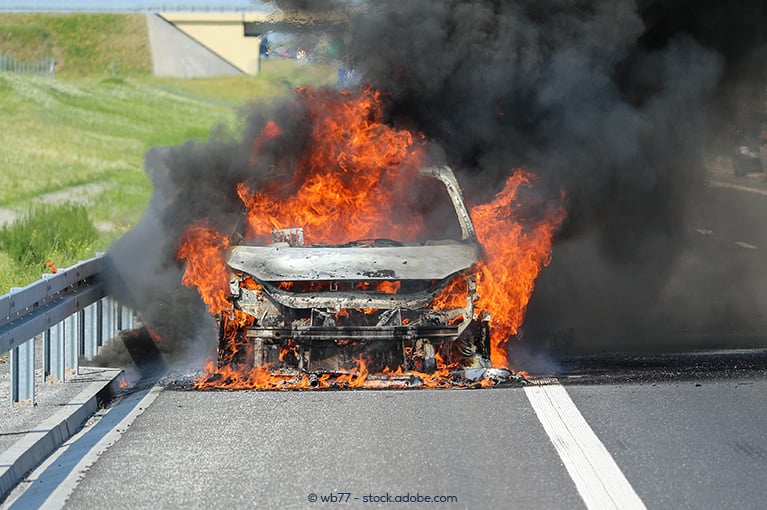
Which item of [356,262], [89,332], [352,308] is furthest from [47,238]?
[352,308]

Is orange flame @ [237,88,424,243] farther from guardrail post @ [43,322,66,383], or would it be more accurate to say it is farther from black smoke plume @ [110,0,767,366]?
guardrail post @ [43,322,66,383]

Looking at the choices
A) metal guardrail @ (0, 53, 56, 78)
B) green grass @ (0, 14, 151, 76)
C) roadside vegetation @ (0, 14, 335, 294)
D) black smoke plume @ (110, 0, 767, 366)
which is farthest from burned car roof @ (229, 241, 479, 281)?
green grass @ (0, 14, 151, 76)

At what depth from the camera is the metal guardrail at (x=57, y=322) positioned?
356 inches

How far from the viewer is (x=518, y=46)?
1543 cm

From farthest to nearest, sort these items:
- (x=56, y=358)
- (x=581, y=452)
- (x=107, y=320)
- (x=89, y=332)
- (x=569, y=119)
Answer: (x=569, y=119) < (x=107, y=320) < (x=89, y=332) < (x=56, y=358) < (x=581, y=452)

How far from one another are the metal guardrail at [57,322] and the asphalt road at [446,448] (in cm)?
80

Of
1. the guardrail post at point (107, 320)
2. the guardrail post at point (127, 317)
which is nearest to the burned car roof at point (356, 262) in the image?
the guardrail post at point (107, 320)

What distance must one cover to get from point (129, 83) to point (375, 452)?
69.5 m

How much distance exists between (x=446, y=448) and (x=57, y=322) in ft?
12.1

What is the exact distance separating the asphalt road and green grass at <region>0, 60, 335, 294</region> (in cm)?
654

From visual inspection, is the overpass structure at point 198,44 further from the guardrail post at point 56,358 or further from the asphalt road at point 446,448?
the asphalt road at point 446,448

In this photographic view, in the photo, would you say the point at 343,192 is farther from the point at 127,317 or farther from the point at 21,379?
the point at 21,379

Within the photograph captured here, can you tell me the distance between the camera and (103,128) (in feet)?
193

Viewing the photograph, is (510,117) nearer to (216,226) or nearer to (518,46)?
(518,46)
